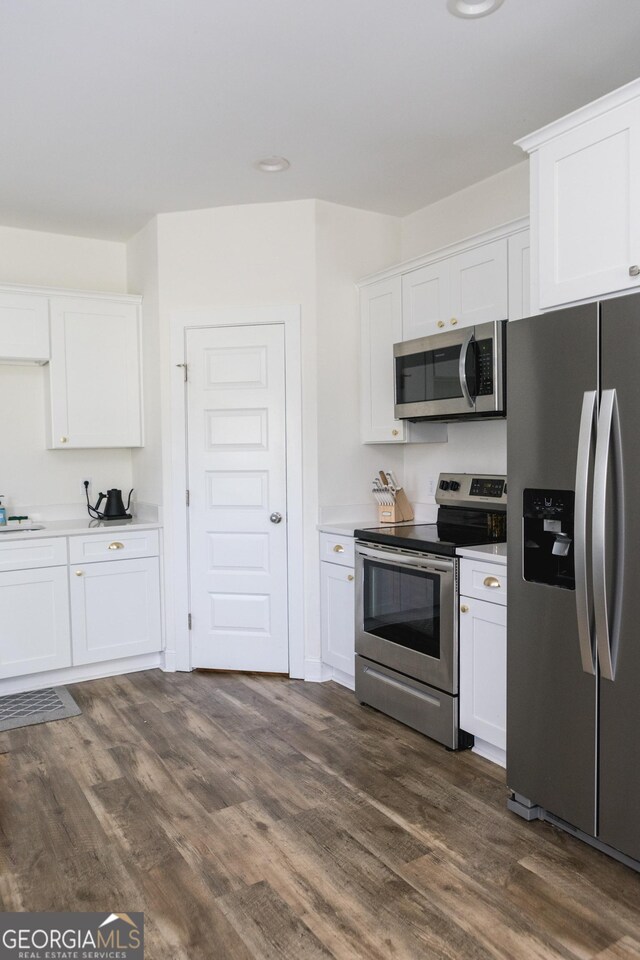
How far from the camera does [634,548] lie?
2.01m

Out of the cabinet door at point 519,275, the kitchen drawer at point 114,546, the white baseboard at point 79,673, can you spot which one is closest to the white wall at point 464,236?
the cabinet door at point 519,275

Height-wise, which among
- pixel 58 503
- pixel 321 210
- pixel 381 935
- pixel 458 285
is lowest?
pixel 381 935

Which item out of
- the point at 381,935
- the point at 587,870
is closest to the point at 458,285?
the point at 587,870

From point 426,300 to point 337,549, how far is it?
139 cm

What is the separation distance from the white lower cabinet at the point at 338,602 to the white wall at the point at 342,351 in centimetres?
31

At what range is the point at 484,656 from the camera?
2.86 meters

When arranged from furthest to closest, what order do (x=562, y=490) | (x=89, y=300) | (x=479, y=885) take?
(x=89, y=300)
(x=562, y=490)
(x=479, y=885)

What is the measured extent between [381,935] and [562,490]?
1383mm

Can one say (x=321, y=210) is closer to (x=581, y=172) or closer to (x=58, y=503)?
(x=581, y=172)

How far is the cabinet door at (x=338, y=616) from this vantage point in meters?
3.75

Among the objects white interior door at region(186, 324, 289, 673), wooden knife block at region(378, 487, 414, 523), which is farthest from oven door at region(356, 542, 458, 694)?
white interior door at region(186, 324, 289, 673)

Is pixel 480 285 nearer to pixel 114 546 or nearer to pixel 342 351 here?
pixel 342 351

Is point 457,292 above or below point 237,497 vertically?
above

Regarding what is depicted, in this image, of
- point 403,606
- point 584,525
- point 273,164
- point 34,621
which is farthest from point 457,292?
point 34,621
